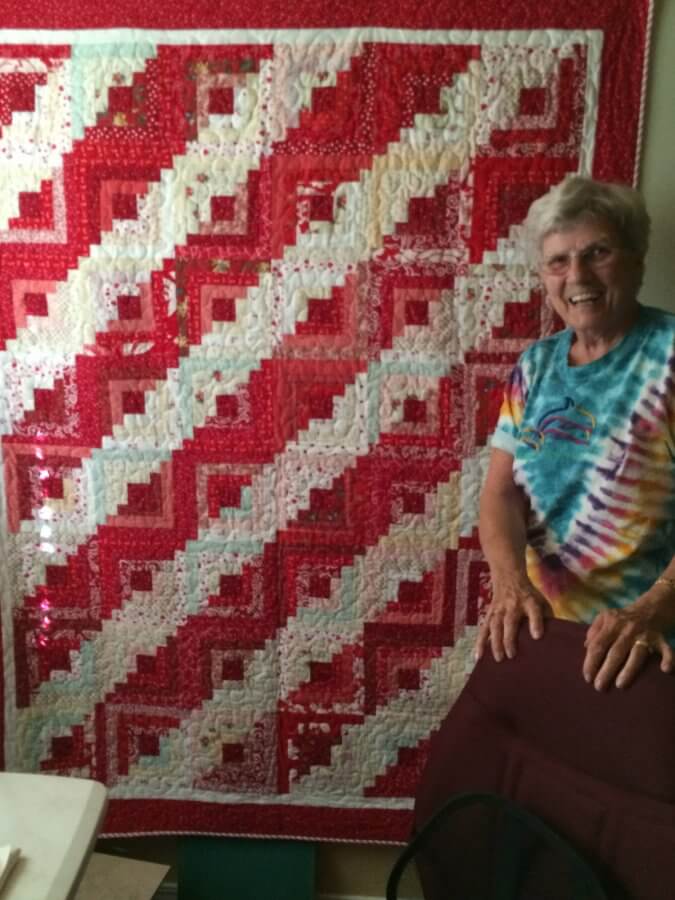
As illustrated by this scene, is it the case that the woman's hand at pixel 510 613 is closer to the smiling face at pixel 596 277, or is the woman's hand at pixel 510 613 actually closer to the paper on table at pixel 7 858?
the smiling face at pixel 596 277

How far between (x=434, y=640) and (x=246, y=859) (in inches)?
26.0

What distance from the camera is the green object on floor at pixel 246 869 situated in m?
1.89

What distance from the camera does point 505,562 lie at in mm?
1424

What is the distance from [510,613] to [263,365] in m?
0.74

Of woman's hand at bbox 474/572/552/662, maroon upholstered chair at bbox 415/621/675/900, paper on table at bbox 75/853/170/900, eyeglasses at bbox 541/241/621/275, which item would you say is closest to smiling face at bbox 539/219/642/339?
eyeglasses at bbox 541/241/621/275

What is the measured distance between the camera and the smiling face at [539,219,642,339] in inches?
54.5

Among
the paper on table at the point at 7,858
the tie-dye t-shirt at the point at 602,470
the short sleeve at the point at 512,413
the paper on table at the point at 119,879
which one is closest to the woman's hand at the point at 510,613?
the tie-dye t-shirt at the point at 602,470

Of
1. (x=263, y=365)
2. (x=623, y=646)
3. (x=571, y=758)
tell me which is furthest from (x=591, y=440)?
(x=263, y=365)

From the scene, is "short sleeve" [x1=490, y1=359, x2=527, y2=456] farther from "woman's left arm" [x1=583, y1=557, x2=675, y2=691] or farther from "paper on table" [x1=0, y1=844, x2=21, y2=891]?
"paper on table" [x1=0, y1=844, x2=21, y2=891]

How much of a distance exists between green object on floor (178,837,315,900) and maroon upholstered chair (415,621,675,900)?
2.70 feet

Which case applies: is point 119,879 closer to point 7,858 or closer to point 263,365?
point 7,858

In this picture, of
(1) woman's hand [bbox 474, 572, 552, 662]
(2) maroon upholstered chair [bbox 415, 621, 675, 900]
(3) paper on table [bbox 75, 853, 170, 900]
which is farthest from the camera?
(3) paper on table [bbox 75, 853, 170, 900]

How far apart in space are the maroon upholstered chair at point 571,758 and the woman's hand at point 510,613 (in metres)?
0.02

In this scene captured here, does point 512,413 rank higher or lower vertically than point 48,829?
higher
